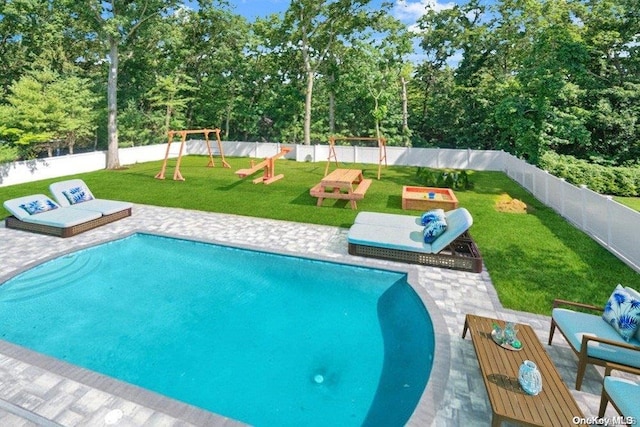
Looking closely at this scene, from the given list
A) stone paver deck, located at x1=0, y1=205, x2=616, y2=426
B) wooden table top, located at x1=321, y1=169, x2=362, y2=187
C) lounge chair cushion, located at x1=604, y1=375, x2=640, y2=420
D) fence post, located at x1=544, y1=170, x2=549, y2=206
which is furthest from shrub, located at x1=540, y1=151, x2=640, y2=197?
lounge chair cushion, located at x1=604, y1=375, x2=640, y2=420

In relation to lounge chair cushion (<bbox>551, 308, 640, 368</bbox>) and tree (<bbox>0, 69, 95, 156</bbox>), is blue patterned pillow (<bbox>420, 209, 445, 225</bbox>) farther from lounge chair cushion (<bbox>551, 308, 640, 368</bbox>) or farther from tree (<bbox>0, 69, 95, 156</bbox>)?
tree (<bbox>0, 69, 95, 156</bbox>)

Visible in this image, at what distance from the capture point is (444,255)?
7.97m

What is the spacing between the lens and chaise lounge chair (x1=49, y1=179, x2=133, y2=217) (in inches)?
437

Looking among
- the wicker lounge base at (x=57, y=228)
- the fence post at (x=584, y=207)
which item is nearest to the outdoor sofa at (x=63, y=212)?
the wicker lounge base at (x=57, y=228)

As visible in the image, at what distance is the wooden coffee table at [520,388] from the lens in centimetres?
333

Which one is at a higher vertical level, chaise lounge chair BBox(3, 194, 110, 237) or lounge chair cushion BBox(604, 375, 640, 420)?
chaise lounge chair BBox(3, 194, 110, 237)

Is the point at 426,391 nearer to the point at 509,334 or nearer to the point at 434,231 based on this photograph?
the point at 509,334

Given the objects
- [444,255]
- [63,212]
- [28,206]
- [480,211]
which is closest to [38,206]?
[28,206]

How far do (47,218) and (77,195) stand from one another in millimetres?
1736

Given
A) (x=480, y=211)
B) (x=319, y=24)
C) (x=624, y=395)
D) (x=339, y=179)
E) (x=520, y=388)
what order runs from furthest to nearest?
(x=319, y=24), (x=339, y=179), (x=480, y=211), (x=520, y=388), (x=624, y=395)

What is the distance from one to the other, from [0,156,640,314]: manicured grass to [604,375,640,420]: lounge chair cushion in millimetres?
2612

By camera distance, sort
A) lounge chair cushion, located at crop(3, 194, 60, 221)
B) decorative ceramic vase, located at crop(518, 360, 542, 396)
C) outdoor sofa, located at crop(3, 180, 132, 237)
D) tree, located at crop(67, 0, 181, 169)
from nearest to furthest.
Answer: decorative ceramic vase, located at crop(518, 360, 542, 396) < outdoor sofa, located at crop(3, 180, 132, 237) < lounge chair cushion, located at crop(3, 194, 60, 221) < tree, located at crop(67, 0, 181, 169)

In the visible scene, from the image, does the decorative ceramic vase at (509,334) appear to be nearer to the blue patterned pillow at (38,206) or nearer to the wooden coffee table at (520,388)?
the wooden coffee table at (520,388)

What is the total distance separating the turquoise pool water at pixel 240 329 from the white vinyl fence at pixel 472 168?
18.6 ft
